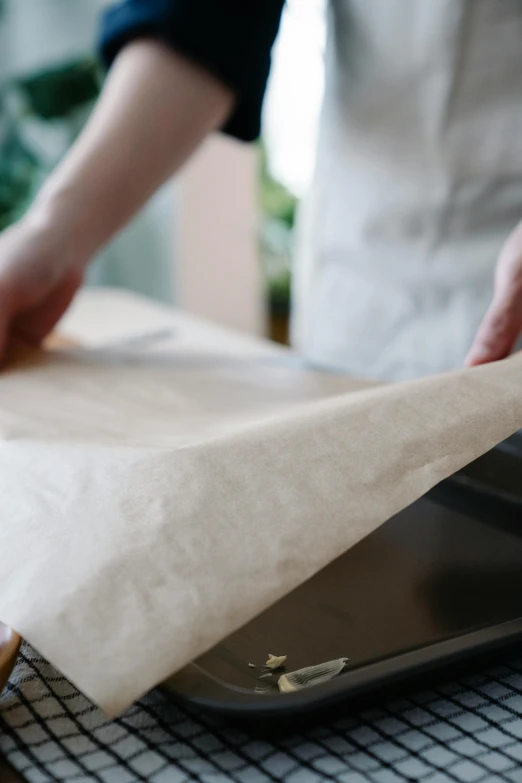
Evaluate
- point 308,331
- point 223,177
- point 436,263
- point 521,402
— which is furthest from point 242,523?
point 223,177

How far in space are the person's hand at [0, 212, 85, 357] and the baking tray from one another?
0.33 m

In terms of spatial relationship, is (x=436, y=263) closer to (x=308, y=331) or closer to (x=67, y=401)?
(x=308, y=331)

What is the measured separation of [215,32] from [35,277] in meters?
0.25

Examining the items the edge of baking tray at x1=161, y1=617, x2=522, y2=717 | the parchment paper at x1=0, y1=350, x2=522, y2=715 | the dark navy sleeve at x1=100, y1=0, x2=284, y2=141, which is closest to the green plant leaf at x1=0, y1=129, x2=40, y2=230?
the dark navy sleeve at x1=100, y1=0, x2=284, y2=141

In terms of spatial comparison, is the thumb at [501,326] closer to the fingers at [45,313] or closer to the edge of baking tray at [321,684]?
the edge of baking tray at [321,684]

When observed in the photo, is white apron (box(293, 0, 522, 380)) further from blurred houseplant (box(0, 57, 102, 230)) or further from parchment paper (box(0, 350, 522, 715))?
blurred houseplant (box(0, 57, 102, 230))

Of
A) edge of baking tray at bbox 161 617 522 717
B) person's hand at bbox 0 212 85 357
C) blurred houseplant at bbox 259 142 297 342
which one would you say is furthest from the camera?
blurred houseplant at bbox 259 142 297 342

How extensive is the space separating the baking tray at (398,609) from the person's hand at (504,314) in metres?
0.05

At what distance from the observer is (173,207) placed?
181 centimetres

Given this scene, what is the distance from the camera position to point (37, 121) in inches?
66.0

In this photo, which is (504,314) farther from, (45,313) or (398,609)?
(45,313)

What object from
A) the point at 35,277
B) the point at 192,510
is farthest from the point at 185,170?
the point at 192,510

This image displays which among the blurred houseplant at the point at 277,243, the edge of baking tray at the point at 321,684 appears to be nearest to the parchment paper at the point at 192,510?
the edge of baking tray at the point at 321,684

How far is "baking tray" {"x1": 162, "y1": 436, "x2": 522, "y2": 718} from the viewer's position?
248 mm
